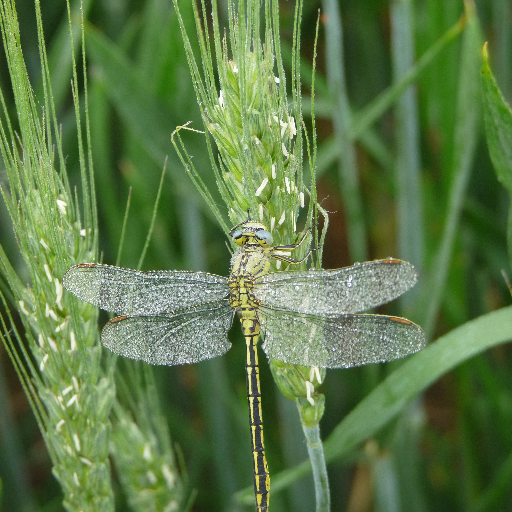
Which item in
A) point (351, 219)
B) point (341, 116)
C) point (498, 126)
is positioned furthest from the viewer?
point (351, 219)

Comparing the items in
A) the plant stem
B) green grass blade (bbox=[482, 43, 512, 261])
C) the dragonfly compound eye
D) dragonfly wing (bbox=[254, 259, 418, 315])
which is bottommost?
the plant stem

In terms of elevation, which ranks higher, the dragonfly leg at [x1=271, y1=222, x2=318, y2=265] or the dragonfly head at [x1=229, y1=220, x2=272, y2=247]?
the dragonfly head at [x1=229, y1=220, x2=272, y2=247]

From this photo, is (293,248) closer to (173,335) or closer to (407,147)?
(173,335)

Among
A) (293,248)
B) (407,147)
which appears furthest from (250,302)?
(407,147)

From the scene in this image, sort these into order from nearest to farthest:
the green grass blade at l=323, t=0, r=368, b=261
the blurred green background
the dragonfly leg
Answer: the dragonfly leg
the green grass blade at l=323, t=0, r=368, b=261
the blurred green background

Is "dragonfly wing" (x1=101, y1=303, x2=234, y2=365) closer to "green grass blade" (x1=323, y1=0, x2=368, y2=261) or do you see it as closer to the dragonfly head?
the dragonfly head

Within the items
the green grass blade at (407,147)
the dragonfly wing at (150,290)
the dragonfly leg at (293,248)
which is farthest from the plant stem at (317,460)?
the green grass blade at (407,147)

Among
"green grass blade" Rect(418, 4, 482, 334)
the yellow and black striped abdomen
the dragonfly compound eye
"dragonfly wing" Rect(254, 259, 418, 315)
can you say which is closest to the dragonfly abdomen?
the yellow and black striped abdomen
